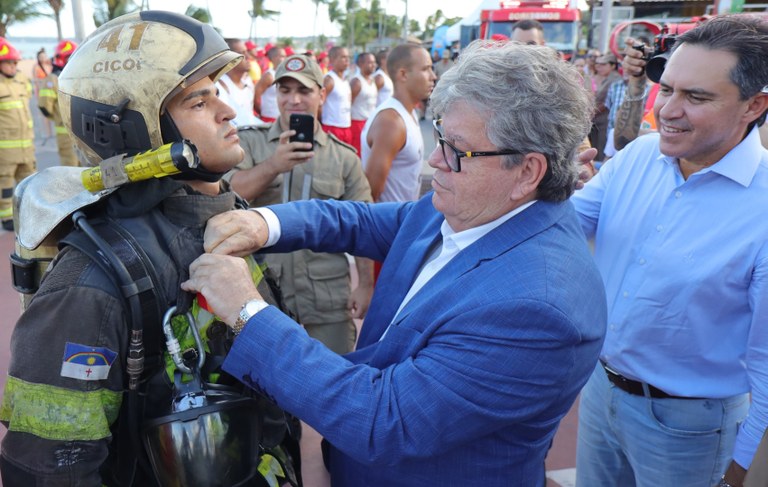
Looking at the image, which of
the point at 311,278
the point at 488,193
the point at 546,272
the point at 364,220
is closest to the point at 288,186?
the point at 311,278

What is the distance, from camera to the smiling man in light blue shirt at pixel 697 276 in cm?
180

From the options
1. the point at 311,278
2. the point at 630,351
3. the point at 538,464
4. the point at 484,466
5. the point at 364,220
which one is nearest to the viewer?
the point at 484,466

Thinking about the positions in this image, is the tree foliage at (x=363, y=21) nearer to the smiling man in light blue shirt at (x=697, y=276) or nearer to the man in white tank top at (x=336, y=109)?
the man in white tank top at (x=336, y=109)

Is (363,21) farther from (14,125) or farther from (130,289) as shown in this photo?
(130,289)

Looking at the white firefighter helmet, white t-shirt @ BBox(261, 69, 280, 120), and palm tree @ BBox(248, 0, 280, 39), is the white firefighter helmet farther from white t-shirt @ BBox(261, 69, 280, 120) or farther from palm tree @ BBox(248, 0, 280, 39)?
palm tree @ BBox(248, 0, 280, 39)

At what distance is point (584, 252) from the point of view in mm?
1550

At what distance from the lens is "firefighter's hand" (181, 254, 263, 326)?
141 centimetres

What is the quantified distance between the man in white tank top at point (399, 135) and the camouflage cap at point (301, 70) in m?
0.59

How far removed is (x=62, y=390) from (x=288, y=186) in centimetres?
199

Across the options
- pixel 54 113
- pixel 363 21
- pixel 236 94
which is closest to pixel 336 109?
pixel 236 94

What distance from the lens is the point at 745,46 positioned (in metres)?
1.81

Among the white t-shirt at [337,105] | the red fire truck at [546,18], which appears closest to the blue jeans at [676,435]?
the white t-shirt at [337,105]

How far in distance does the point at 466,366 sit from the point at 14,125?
774 cm

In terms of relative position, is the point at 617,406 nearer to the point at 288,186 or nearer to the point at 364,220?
the point at 364,220
